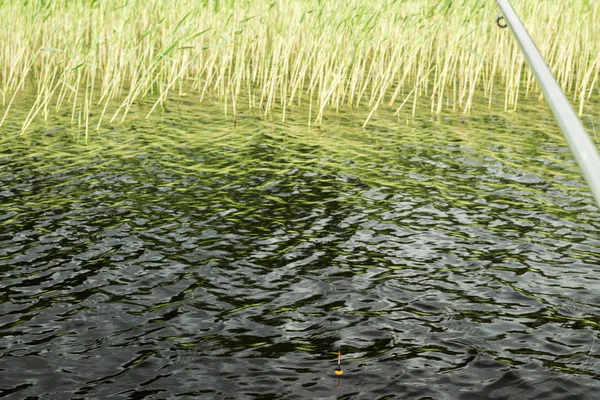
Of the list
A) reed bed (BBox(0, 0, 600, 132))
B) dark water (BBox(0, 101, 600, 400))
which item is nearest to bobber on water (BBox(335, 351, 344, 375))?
dark water (BBox(0, 101, 600, 400))

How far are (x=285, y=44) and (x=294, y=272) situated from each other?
593 cm

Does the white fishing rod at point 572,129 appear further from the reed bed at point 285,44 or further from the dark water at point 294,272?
the reed bed at point 285,44

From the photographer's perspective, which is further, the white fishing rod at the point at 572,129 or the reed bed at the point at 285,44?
the reed bed at the point at 285,44

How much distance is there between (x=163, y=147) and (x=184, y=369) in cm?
549

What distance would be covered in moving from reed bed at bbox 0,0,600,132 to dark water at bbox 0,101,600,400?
169 cm

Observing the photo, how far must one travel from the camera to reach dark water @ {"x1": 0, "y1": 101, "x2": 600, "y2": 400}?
12.6ft

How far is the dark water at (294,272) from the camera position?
3.85m

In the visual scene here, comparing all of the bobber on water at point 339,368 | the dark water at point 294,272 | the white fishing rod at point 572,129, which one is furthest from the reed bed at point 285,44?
the white fishing rod at point 572,129

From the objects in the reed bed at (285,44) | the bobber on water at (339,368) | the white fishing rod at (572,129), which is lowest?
the bobber on water at (339,368)

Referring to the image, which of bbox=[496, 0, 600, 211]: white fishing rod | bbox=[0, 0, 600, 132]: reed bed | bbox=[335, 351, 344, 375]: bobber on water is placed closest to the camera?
bbox=[496, 0, 600, 211]: white fishing rod

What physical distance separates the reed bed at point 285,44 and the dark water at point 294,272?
169 centimetres

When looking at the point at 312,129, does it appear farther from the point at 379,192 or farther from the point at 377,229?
the point at 377,229

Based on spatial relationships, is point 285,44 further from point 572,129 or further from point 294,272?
point 572,129

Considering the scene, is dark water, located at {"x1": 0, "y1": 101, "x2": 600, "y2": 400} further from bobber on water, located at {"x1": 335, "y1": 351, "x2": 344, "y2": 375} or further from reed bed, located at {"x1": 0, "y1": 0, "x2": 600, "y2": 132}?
reed bed, located at {"x1": 0, "y1": 0, "x2": 600, "y2": 132}
